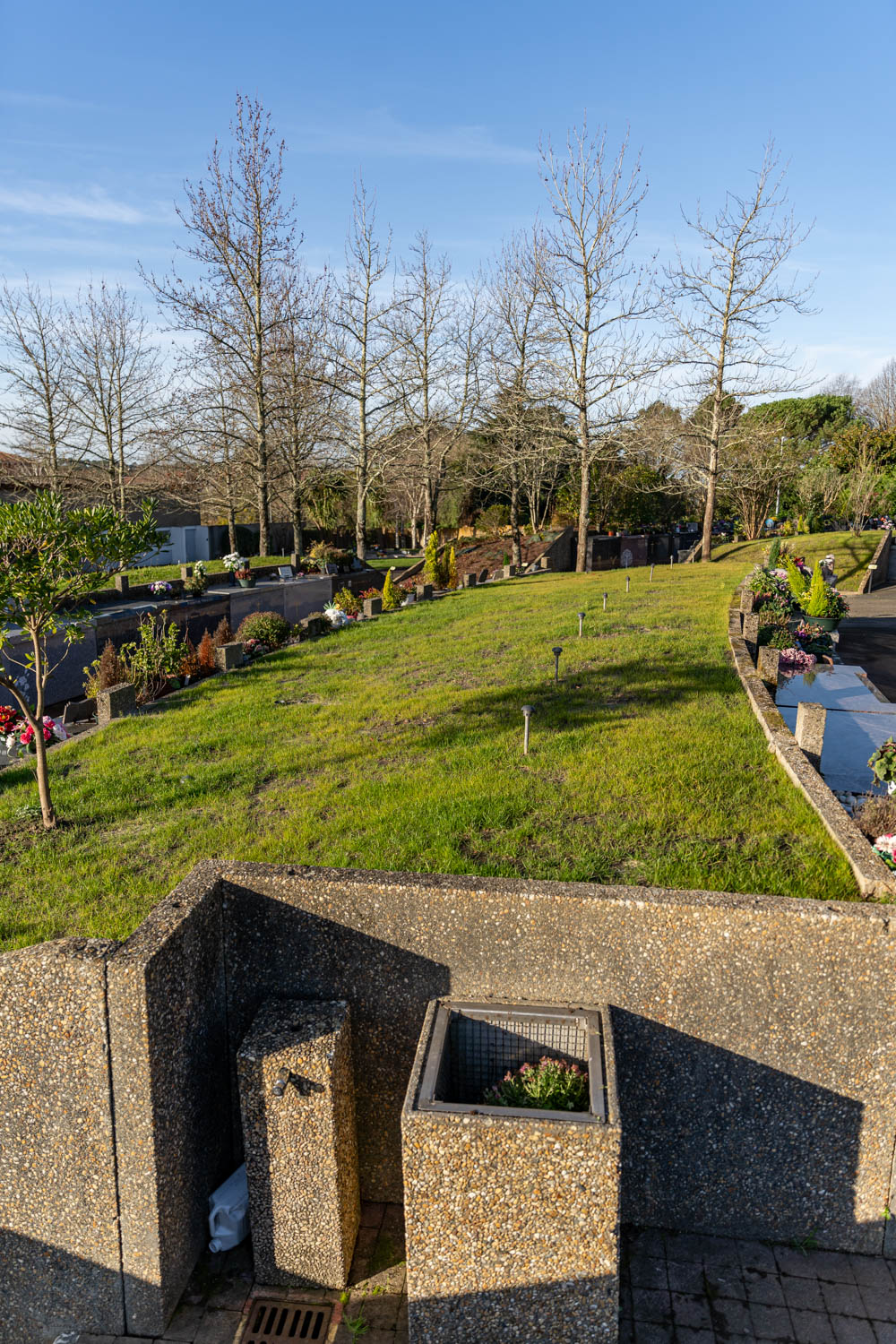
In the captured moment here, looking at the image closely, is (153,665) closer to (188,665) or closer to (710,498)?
(188,665)

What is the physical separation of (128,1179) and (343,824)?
8.45ft

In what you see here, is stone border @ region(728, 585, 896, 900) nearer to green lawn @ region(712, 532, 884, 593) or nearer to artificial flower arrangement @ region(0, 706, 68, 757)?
artificial flower arrangement @ region(0, 706, 68, 757)

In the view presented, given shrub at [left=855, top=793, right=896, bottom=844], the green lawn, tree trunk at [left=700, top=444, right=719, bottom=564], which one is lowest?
shrub at [left=855, top=793, right=896, bottom=844]

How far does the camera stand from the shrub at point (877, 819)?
5742 millimetres

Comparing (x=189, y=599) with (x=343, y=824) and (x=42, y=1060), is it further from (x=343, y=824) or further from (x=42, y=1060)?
(x=42, y=1060)

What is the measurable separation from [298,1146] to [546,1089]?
1.17m

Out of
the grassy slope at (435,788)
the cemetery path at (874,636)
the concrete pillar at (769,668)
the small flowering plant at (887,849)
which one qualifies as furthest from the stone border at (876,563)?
the small flowering plant at (887,849)

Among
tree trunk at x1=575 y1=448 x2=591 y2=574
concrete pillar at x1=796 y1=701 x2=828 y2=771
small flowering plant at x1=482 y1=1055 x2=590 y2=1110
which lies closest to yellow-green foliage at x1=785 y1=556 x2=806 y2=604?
tree trunk at x1=575 y1=448 x2=591 y2=574

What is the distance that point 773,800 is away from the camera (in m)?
5.95

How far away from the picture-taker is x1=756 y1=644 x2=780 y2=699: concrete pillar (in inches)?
403

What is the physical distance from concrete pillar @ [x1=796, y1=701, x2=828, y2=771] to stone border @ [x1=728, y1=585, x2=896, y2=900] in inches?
7.9

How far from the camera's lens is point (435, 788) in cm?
628

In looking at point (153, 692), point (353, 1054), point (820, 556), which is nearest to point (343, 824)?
point (353, 1054)

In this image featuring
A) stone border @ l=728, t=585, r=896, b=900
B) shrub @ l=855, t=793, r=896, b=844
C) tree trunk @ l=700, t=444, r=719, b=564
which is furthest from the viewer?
tree trunk @ l=700, t=444, r=719, b=564
